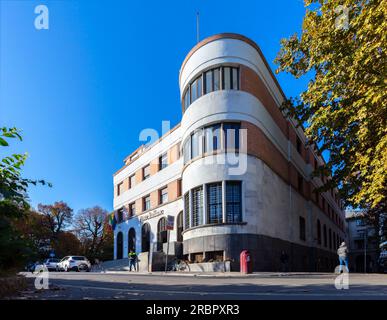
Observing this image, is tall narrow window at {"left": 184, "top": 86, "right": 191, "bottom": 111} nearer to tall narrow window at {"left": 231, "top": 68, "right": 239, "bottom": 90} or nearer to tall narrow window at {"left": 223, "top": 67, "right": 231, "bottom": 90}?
tall narrow window at {"left": 223, "top": 67, "right": 231, "bottom": 90}

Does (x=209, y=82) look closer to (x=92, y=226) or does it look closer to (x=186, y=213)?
(x=186, y=213)

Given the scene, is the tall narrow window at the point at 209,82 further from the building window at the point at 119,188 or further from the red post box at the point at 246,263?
the building window at the point at 119,188

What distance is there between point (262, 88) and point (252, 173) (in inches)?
277

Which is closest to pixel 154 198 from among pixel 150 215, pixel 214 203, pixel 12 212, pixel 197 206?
pixel 150 215

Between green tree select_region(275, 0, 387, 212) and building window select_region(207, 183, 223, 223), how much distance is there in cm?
608

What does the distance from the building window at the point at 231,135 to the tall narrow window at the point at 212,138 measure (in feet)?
1.58

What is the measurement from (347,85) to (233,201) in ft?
34.9

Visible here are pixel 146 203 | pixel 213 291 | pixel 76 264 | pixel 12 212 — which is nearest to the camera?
pixel 12 212

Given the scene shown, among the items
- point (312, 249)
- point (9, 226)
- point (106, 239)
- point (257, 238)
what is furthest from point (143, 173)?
point (9, 226)

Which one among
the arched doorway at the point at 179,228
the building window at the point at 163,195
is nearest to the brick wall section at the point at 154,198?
the building window at the point at 163,195

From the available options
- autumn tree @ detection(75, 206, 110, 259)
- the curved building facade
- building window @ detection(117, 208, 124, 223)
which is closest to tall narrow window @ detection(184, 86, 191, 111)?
the curved building facade

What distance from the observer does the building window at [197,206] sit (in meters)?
27.7

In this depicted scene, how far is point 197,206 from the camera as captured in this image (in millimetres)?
28078

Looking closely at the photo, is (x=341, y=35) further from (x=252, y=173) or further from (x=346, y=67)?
(x=252, y=173)
